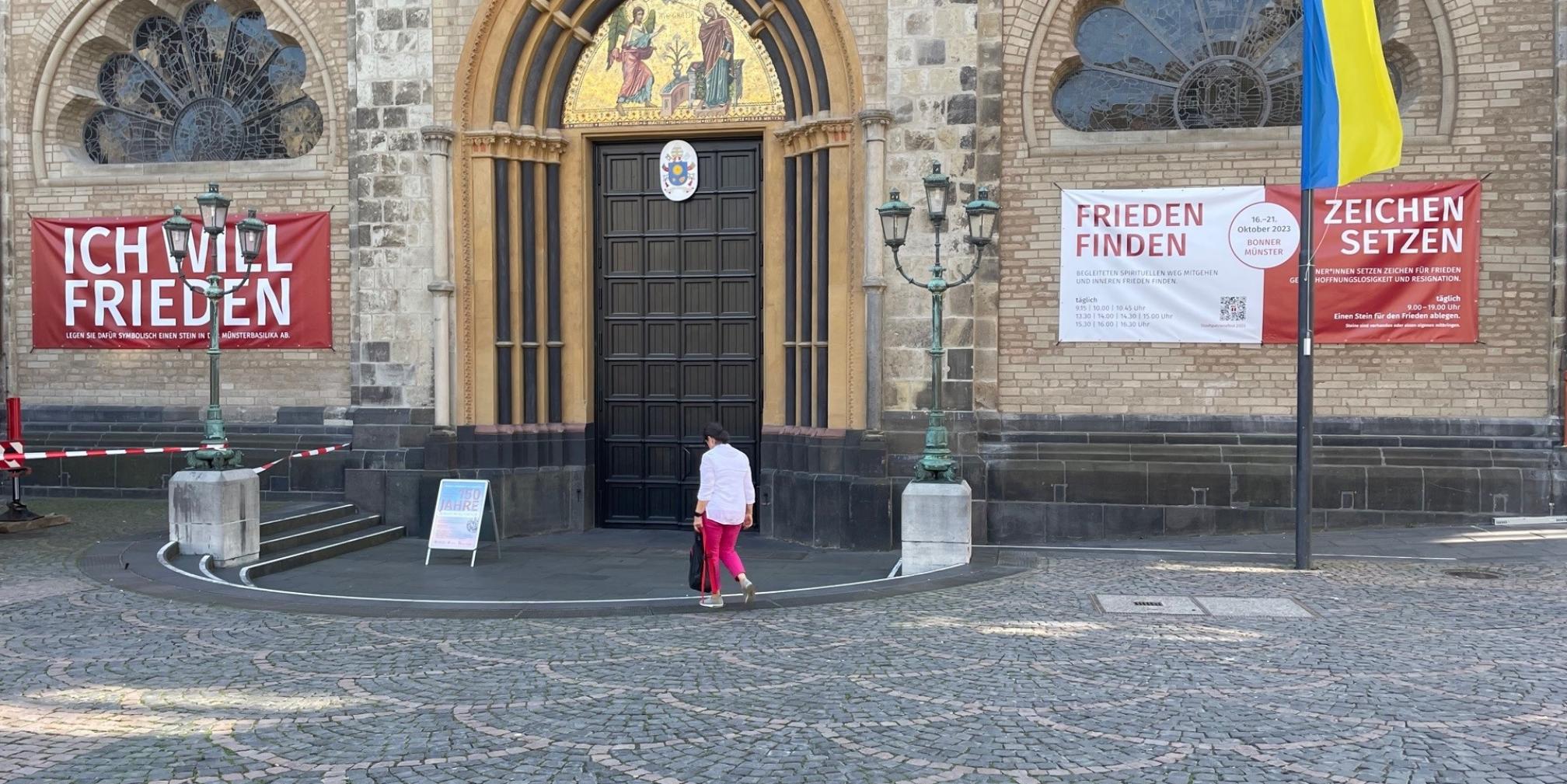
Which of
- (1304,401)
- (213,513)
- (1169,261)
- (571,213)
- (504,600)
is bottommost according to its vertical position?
(504,600)

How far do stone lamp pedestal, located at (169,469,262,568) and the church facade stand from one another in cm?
273

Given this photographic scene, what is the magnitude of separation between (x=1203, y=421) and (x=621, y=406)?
6951 mm

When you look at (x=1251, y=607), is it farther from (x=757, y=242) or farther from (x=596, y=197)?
(x=596, y=197)

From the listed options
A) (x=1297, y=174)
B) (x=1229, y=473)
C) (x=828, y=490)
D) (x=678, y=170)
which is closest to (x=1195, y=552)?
(x=1229, y=473)

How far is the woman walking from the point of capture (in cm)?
937

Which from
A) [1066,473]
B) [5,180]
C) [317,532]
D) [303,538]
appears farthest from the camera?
[5,180]

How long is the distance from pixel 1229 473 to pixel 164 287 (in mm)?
13468

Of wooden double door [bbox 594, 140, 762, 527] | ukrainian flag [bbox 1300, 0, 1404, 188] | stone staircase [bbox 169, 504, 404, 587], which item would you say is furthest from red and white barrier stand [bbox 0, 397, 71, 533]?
ukrainian flag [bbox 1300, 0, 1404, 188]

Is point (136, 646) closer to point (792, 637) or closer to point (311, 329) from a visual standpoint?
point (792, 637)

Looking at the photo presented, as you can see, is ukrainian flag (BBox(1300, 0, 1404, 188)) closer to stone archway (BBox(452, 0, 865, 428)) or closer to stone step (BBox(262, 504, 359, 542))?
stone archway (BBox(452, 0, 865, 428))

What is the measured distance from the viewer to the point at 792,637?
8219mm

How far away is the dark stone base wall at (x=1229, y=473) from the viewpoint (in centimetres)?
1264

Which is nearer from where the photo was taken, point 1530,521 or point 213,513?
point 213,513

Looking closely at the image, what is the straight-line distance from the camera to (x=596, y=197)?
15.0 meters
